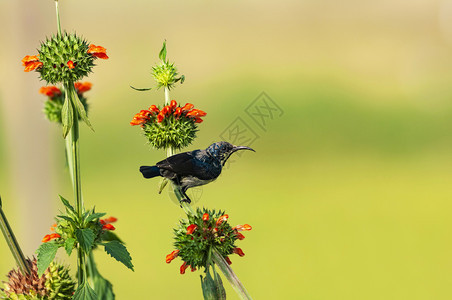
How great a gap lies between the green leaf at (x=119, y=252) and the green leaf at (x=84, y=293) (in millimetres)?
105

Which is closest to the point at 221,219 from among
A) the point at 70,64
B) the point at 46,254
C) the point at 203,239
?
the point at 203,239

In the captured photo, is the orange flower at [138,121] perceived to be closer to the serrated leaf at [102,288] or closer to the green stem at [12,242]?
the green stem at [12,242]

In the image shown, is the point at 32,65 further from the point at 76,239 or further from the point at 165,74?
the point at 76,239

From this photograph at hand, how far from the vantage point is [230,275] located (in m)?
1.18

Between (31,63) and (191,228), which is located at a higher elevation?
(31,63)

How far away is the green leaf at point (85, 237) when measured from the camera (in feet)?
3.89

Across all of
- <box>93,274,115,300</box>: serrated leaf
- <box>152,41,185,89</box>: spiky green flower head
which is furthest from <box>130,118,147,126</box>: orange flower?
<box>93,274,115,300</box>: serrated leaf

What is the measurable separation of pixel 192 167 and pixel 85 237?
0.29m

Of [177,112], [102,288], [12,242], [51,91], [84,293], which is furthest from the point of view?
[51,91]

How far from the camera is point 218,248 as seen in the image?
1302mm

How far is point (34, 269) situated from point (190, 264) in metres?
0.40

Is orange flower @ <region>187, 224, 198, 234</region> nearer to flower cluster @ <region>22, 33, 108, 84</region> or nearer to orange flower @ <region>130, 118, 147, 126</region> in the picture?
orange flower @ <region>130, 118, 147, 126</region>

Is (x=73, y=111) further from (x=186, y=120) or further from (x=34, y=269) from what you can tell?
(x=34, y=269)

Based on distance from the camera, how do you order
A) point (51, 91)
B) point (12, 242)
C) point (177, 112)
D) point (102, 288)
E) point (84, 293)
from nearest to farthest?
point (12, 242), point (84, 293), point (177, 112), point (102, 288), point (51, 91)
